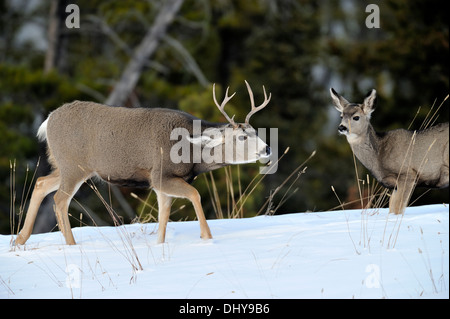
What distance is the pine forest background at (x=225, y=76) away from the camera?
46.1 ft

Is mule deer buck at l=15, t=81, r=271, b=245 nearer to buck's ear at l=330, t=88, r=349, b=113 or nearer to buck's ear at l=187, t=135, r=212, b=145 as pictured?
buck's ear at l=187, t=135, r=212, b=145

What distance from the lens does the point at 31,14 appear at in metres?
22.7

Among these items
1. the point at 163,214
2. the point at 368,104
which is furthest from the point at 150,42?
the point at 163,214

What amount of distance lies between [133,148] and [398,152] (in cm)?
251

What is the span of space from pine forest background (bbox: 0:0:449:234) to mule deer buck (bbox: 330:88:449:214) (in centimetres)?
400

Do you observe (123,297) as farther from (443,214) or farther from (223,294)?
(443,214)

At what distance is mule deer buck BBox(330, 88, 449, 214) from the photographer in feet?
21.2

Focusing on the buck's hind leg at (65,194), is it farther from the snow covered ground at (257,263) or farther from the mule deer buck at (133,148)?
the snow covered ground at (257,263)

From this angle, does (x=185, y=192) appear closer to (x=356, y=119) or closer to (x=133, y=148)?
(x=133, y=148)

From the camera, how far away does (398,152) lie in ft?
22.1

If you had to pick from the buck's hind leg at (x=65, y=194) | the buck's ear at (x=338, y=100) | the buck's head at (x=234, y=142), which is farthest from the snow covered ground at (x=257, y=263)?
the buck's ear at (x=338, y=100)

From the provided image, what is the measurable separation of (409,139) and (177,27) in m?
12.9

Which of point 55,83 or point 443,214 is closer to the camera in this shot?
point 443,214

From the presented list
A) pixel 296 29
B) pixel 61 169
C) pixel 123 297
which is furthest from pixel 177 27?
pixel 123 297
